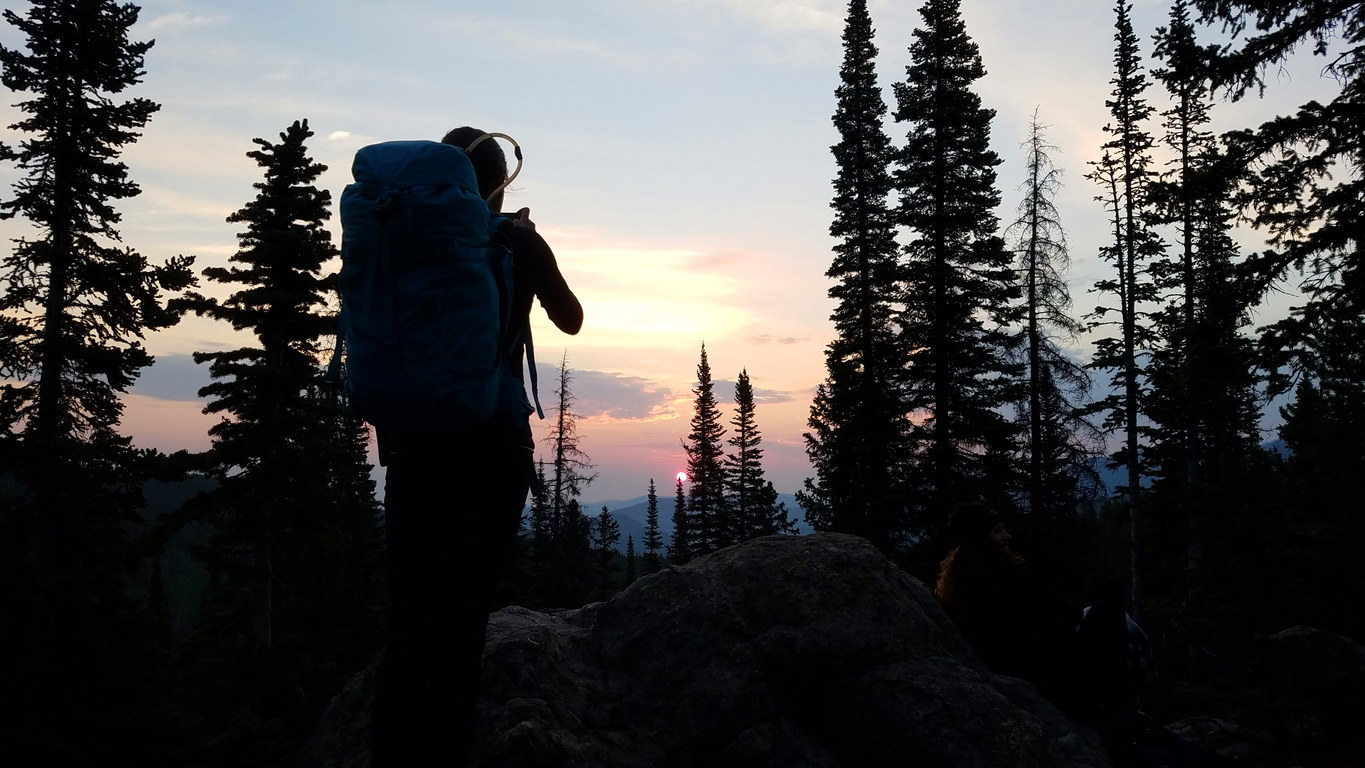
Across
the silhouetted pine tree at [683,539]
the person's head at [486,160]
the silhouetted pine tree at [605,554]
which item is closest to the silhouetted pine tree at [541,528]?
the silhouetted pine tree at [605,554]

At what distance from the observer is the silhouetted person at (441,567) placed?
2643mm

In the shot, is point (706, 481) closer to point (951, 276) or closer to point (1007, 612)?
point (951, 276)

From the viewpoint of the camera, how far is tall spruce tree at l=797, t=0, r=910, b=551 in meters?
26.7


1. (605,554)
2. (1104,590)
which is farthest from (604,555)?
(1104,590)

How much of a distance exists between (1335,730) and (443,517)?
13.6 m

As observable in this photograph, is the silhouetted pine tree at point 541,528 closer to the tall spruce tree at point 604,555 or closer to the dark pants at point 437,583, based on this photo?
the tall spruce tree at point 604,555

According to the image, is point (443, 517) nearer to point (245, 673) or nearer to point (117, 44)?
point (245, 673)

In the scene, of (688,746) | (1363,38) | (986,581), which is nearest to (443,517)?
(688,746)

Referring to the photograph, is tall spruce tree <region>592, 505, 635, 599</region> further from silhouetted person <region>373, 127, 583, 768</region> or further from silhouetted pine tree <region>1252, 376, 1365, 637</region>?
silhouetted person <region>373, 127, 583, 768</region>

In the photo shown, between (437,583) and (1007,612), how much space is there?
4770 mm

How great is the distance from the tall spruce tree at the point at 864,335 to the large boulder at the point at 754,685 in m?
20.6

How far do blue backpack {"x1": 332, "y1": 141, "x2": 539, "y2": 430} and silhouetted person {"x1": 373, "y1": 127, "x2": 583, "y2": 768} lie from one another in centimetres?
12

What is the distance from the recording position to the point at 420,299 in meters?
2.57

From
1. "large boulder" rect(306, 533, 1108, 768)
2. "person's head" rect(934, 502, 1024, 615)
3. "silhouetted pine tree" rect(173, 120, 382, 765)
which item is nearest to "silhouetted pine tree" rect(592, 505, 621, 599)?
"silhouetted pine tree" rect(173, 120, 382, 765)
